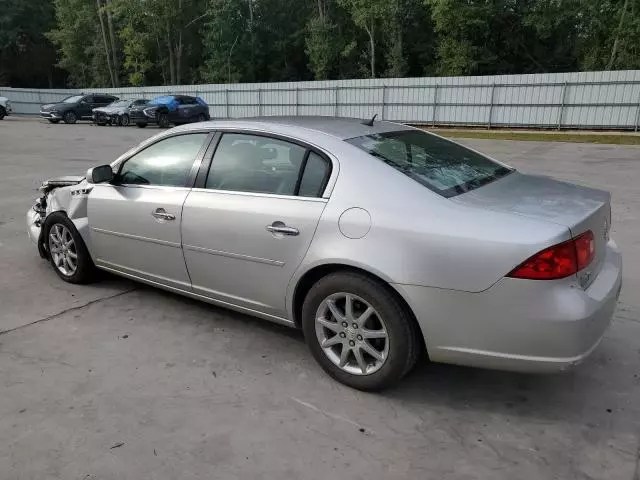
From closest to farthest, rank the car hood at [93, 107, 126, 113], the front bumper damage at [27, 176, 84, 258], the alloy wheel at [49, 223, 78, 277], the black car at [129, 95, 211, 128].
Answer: the alloy wheel at [49, 223, 78, 277], the front bumper damage at [27, 176, 84, 258], the black car at [129, 95, 211, 128], the car hood at [93, 107, 126, 113]

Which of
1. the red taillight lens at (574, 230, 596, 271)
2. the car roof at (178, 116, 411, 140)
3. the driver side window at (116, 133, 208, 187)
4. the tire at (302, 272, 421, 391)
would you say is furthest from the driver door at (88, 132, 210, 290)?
the red taillight lens at (574, 230, 596, 271)

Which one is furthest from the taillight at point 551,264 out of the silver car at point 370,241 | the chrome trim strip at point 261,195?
the chrome trim strip at point 261,195

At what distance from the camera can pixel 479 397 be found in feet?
9.78

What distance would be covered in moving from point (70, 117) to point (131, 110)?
15.2ft

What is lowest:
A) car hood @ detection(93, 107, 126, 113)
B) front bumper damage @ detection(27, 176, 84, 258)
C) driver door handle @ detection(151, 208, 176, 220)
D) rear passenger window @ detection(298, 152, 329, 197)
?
car hood @ detection(93, 107, 126, 113)

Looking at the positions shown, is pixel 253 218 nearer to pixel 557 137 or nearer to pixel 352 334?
pixel 352 334

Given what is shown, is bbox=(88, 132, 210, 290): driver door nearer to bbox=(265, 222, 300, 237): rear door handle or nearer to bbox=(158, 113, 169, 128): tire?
bbox=(265, 222, 300, 237): rear door handle

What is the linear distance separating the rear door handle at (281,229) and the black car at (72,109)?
1149 inches

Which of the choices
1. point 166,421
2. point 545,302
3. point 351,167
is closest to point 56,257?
point 166,421

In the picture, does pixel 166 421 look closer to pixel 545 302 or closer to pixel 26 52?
pixel 545 302

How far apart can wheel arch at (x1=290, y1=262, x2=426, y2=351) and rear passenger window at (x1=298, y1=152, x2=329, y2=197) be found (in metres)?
0.44

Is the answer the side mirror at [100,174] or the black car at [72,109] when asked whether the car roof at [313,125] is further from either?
the black car at [72,109]

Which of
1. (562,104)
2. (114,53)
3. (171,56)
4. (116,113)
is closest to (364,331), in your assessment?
(562,104)

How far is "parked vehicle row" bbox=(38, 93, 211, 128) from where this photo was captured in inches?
997
